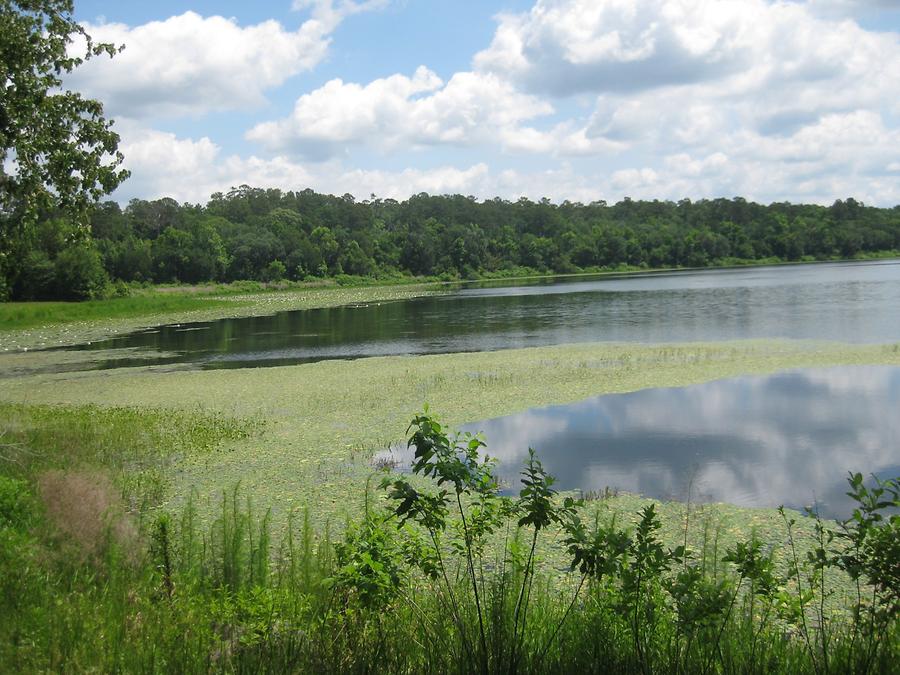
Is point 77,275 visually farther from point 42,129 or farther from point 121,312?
point 42,129

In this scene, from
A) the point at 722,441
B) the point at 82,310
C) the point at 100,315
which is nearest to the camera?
the point at 722,441

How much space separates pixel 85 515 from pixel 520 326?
86.8 feet

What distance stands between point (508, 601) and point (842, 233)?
129 metres

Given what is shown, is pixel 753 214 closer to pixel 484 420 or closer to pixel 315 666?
pixel 484 420

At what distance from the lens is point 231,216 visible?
405ft

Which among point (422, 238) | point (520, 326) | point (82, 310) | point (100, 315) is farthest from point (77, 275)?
point (422, 238)

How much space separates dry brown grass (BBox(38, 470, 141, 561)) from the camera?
618 centimetres

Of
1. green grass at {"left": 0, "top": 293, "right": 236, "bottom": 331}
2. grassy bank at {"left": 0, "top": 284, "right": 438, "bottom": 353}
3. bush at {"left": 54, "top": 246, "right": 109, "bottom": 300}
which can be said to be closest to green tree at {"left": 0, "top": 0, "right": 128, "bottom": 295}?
grassy bank at {"left": 0, "top": 284, "right": 438, "bottom": 353}

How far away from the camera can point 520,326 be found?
106 ft

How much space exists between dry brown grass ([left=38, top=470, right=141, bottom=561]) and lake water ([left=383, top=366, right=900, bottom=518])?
4760mm

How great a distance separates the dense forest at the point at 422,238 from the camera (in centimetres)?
7919

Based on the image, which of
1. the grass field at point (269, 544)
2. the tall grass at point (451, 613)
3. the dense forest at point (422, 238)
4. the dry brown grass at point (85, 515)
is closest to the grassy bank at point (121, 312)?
the dense forest at point (422, 238)

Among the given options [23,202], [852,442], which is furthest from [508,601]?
[23,202]

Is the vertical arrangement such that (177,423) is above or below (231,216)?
below
